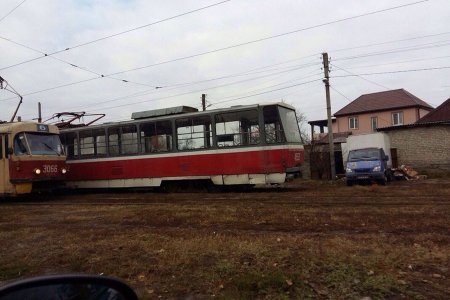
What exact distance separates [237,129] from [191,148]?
2098 millimetres

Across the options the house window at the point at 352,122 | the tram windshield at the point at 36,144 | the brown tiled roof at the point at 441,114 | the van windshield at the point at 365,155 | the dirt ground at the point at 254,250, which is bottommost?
the dirt ground at the point at 254,250

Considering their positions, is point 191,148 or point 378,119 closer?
point 191,148

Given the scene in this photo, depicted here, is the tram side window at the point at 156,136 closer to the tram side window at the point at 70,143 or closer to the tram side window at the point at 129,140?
the tram side window at the point at 129,140

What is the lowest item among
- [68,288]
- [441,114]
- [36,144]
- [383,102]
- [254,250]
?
[254,250]

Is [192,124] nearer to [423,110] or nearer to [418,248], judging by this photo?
[418,248]

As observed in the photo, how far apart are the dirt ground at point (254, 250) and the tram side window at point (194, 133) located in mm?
6425

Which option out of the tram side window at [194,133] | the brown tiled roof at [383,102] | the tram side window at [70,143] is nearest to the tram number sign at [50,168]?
the tram side window at [70,143]

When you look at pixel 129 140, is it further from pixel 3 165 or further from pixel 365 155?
pixel 365 155

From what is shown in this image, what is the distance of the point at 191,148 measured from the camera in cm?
1744

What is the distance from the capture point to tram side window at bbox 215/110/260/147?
16266mm

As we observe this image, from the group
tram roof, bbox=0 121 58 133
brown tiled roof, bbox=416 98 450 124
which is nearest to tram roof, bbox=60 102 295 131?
tram roof, bbox=0 121 58 133

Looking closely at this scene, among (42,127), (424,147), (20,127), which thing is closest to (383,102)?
(424,147)

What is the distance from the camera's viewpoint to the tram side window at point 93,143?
781 inches

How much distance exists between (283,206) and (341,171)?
1717cm
